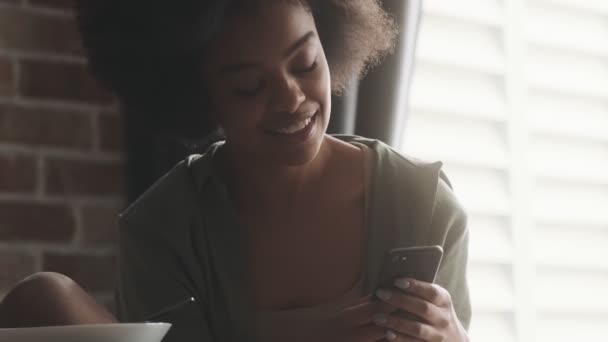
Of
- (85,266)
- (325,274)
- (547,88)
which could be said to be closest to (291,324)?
(325,274)

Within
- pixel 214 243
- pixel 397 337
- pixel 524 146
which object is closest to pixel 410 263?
pixel 397 337

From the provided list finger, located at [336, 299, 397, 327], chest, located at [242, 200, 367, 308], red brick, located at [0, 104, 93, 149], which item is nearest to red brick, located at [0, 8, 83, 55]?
red brick, located at [0, 104, 93, 149]

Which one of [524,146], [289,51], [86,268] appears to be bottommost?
[86,268]

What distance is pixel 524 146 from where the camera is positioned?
1.97 m

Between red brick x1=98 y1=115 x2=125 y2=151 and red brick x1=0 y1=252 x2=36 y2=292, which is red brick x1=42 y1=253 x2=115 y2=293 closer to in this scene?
A: red brick x1=0 y1=252 x2=36 y2=292

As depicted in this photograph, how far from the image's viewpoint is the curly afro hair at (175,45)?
1.10 meters

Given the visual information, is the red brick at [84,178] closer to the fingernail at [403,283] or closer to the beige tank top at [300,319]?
the beige tank top at [300,319]

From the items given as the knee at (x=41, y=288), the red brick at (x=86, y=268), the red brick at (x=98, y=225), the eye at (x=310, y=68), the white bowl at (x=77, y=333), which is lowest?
the red brick at (x=86, y=268)

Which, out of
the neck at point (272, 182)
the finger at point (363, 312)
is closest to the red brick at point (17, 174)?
the neck at point (272, 182)

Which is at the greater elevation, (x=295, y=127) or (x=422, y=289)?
(x=295, y=127)

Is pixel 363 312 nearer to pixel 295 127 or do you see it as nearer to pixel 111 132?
pixel 295 127

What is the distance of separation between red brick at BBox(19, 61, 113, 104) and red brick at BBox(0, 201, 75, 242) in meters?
0.20

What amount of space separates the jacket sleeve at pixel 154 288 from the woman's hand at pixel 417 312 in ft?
0.89

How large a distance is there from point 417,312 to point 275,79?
1.10 ft
